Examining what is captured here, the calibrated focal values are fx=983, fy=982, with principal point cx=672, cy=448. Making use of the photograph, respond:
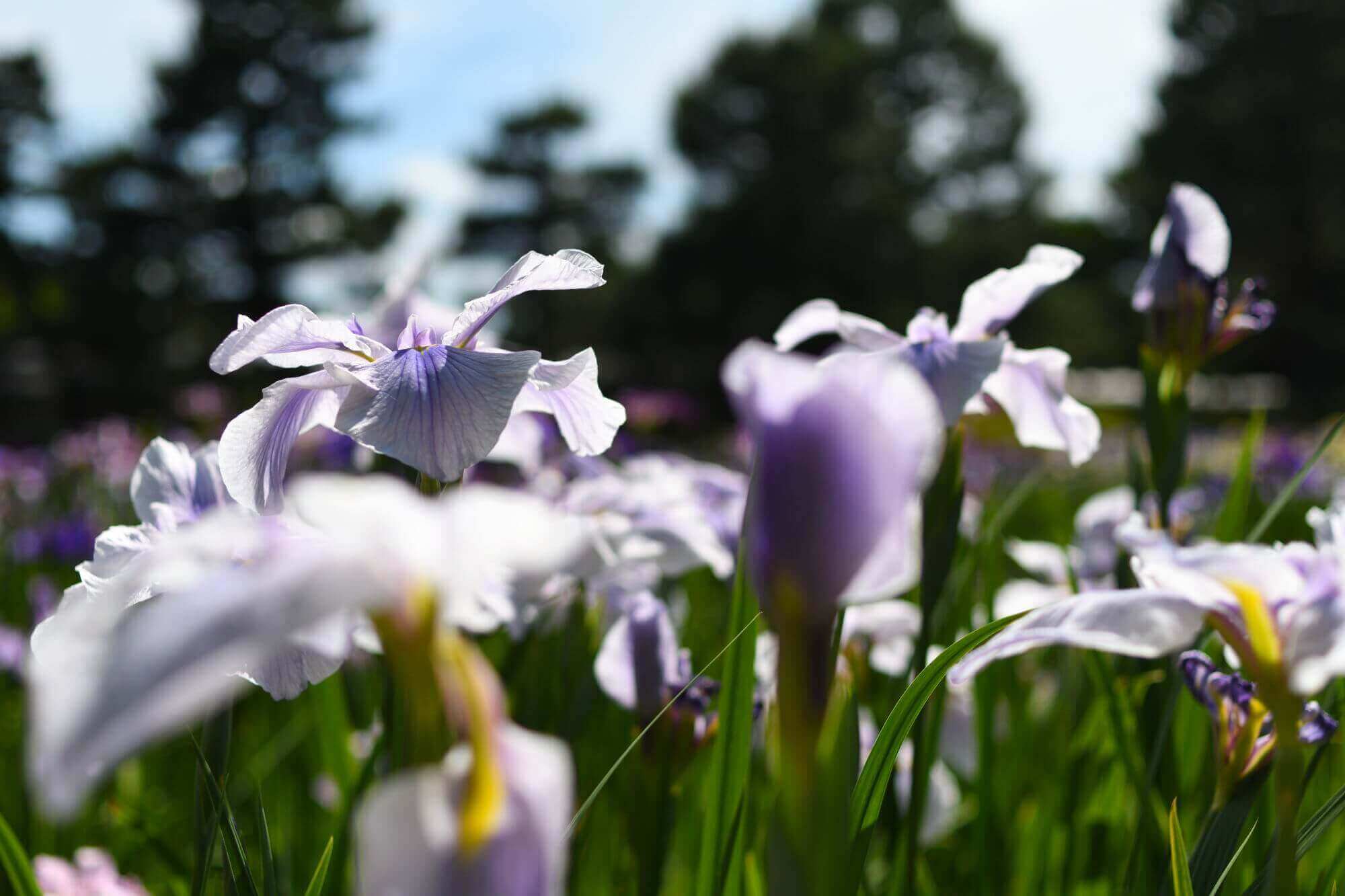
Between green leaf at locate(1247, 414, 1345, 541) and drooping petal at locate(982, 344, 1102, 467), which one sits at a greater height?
drooping petal at locate(982, 344, 1102, 467)

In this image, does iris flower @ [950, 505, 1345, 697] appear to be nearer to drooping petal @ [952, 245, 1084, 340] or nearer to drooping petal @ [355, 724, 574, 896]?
drooping petal @ [355, 724, 574, 896]

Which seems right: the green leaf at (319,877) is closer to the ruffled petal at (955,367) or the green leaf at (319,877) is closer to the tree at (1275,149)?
the ruffled petal at (955,367)

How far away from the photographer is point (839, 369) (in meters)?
0.35

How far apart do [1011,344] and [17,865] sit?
85 cm

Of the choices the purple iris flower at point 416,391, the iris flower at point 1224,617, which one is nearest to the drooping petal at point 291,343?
the purple iris flower at point 416,391

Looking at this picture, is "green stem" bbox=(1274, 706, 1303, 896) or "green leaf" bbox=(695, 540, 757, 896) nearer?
"green stem" bbox=(1274, 706, 1303, 896)

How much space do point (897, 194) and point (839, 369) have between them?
19.1 m

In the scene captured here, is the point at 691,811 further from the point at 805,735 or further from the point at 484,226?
the point at 484,226

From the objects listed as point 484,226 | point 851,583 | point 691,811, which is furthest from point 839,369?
point 484,226

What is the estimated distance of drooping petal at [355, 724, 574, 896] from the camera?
0.96 feet

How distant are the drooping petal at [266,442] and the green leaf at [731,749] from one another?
0.30 meters

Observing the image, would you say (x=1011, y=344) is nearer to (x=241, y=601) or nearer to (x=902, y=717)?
(x=902, y=717)

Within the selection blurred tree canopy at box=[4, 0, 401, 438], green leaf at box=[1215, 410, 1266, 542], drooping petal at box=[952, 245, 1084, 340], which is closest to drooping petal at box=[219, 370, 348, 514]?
drooping petal at box=[952, 245, 1084, 340]

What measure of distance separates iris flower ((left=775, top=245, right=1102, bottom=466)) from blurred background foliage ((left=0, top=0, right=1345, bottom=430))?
16103 mm
